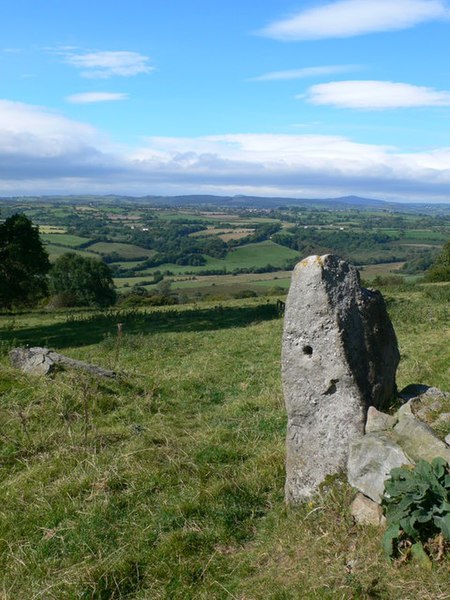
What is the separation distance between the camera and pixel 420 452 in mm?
5973

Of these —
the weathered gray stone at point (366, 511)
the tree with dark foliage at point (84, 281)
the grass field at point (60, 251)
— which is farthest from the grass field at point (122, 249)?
the weathered gray stone at point (366, 511)

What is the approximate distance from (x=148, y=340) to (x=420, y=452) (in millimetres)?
15543

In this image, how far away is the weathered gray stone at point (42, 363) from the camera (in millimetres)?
12875

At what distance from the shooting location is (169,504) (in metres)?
7.14

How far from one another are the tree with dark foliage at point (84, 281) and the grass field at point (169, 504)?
148ft

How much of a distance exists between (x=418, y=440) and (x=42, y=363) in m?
9.23

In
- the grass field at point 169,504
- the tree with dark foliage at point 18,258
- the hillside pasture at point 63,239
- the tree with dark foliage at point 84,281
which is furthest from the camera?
the hillside pasture at point 63,239

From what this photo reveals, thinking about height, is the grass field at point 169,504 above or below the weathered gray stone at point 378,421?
below

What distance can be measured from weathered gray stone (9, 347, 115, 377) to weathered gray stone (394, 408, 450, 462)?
8.02 meters

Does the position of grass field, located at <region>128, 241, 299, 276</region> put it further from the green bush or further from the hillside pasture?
the green bush

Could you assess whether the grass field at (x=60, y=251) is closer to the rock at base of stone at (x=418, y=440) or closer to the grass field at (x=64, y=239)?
the grass field at (x=64, y=239)

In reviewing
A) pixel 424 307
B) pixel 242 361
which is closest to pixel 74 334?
pixel 242 361

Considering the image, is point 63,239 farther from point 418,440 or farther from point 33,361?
point 418,440

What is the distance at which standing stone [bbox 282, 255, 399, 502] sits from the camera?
6.89m
